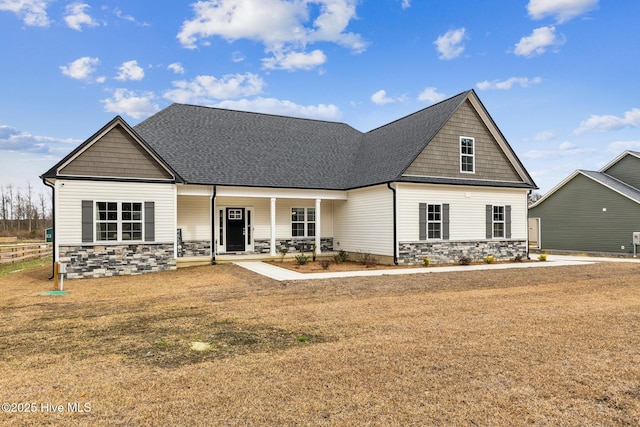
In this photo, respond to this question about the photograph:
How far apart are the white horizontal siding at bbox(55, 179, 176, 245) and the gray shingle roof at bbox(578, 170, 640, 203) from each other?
24311 millimetres

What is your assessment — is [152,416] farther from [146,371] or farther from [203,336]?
[203,336]

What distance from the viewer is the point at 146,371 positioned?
15.4 feet

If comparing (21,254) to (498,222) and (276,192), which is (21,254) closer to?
(276,192)

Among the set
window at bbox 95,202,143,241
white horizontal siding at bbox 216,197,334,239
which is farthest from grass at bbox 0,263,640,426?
white horizontal siding at bbox 216,197,334,239

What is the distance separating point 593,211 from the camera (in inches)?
990

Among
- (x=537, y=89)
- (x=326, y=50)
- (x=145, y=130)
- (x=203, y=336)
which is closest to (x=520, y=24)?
(x=537, y=89)

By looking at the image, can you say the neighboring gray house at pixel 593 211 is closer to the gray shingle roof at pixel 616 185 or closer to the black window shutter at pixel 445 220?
the gray shingle roof at pixel 616 185

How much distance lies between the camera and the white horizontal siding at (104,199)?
44.3 ft

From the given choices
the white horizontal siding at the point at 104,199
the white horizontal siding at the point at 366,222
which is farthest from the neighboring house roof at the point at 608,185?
the white horizontal siding at the point at 104,199

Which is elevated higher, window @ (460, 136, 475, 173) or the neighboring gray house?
window @ (460, 136, 475, 173)

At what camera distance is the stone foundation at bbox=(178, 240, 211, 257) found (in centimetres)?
1742

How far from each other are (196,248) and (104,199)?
4599 mm

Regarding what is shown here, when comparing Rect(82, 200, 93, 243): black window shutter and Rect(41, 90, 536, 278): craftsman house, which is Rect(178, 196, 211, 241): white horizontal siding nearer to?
Rect(41, 90, 536, 278): craftsman house

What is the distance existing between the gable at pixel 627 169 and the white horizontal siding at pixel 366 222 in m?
19.9
